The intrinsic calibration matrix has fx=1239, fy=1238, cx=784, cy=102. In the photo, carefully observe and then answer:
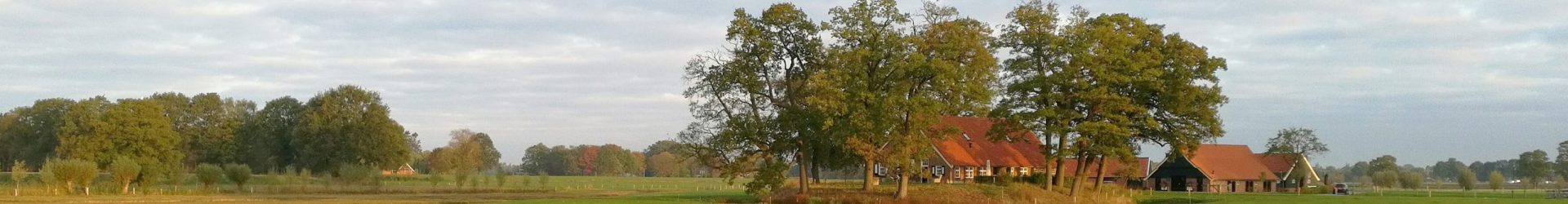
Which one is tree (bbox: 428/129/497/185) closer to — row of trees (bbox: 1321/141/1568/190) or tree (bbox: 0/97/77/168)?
tree (bbox: 0/97/77/168)

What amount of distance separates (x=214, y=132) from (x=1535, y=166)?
373 ft

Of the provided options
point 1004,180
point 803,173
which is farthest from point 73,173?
point 1004,180

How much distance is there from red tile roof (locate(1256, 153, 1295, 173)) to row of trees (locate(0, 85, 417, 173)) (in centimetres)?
6043

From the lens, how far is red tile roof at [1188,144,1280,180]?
77.6 metres

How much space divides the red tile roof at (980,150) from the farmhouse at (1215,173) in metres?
9.84

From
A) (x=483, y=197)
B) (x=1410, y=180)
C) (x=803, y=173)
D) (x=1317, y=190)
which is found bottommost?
(x=483, y=197)

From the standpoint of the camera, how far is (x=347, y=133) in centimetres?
8700

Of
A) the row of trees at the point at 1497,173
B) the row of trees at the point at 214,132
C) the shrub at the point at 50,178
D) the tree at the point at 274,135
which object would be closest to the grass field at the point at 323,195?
the shrub at the point at 50,178

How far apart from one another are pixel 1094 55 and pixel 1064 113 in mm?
3031

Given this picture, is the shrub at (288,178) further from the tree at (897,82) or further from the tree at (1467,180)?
the tree at (1467,180)

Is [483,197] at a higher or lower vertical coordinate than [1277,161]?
lower

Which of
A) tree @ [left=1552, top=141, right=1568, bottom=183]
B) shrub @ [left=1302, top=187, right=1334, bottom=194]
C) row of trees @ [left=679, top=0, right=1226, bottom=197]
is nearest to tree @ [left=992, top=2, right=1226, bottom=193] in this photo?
row of trees @ [left=679, top=0, right=1226, bottom=197]

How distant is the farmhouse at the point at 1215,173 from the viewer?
7681 centimetres

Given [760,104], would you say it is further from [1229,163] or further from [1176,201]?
[1229,163]
